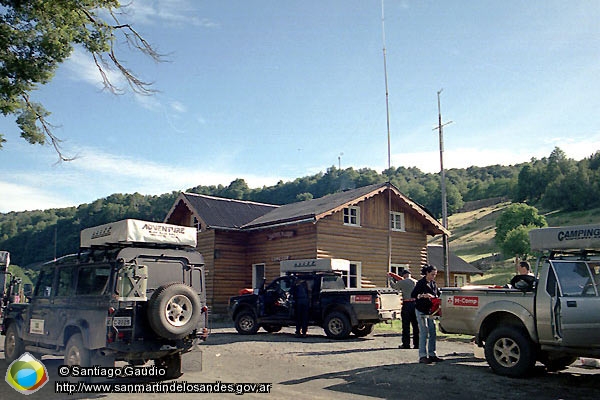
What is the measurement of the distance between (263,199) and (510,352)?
73628mm

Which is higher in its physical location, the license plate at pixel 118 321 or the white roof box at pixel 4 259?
the white roof box at pixel 4 259

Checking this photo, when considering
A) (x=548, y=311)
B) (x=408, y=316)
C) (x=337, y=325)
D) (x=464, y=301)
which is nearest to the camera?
(x=548, y=311)

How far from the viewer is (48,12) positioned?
1176 centimetres

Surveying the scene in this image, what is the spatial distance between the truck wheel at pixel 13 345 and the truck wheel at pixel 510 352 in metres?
8.26

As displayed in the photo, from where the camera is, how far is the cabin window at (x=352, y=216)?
23391mm

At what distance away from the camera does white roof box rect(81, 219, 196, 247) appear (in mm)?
8078

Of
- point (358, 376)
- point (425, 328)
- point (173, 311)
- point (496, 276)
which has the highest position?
point (496, 276)

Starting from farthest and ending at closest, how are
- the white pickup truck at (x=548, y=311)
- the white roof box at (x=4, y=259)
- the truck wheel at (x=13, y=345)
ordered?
1. the white roof box at (x=4, y=259)
2. the truck wheel at (x=13, y=345)
3. the white pickup truck at (x=548, y=311)

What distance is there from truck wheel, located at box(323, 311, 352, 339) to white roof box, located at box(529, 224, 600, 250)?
7075mm

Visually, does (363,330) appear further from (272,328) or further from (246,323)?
(246,323)

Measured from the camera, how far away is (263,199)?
81562 mm

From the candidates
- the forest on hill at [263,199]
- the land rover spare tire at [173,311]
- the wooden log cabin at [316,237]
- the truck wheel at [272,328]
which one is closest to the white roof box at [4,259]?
the wooden log cabin at [316,237]

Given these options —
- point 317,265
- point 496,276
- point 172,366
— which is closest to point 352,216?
point 317,265

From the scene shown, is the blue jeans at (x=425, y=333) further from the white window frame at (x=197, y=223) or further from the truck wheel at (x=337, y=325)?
the white window frame at (x=197, y=223)
